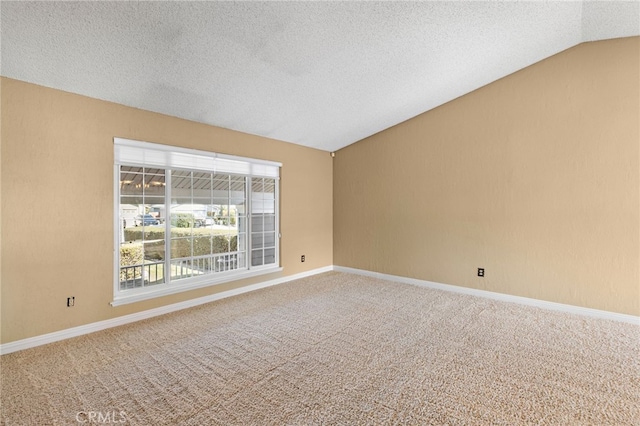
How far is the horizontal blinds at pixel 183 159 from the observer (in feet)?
10.8

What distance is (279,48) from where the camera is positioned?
277 centimetres

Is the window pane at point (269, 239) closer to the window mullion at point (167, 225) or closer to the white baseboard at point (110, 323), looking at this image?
the white baseboard at point (110, 323)

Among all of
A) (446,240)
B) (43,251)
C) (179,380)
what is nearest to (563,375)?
(446,240)

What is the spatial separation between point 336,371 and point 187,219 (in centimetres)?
266

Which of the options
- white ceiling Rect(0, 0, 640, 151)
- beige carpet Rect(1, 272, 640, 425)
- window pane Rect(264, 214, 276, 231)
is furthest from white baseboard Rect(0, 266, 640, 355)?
white ceiling Rect(0, 0, 640, 151)

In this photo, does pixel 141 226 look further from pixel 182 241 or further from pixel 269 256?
pixel 269 256

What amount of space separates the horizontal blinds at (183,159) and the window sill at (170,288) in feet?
4.74

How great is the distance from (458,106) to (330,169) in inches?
97.9

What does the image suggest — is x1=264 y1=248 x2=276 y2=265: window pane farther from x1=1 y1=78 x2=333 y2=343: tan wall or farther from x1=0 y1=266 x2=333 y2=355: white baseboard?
x1=1 y1=78 x2=333 y2=343: tan wall

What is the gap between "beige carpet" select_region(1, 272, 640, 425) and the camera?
185 centimetres

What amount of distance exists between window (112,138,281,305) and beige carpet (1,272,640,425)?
563 mm

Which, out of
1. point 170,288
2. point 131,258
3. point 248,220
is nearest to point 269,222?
point 248,220

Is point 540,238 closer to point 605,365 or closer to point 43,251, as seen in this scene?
point 605,365

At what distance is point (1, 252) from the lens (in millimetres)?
2572
